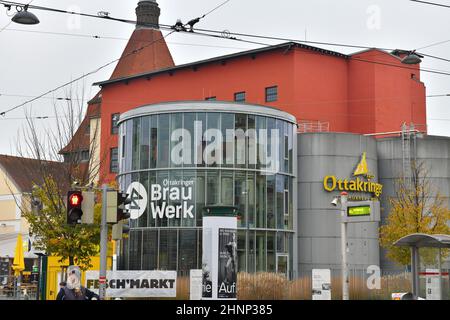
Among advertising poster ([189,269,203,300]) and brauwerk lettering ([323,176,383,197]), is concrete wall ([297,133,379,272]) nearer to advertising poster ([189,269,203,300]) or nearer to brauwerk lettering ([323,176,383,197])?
brauwerk lettering ([323,176,383,197])

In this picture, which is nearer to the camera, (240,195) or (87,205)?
(87,205)

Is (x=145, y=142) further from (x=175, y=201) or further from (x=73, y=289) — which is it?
(x=73, y=289)

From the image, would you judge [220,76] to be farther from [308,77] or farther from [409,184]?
[409,184]

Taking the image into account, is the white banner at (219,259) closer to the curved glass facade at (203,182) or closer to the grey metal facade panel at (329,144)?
the curved glass facade at (203,182)

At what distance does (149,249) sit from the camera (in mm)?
40344

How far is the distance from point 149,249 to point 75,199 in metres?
23.0

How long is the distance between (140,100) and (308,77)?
16.0m

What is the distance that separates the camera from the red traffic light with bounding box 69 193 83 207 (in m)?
17.6

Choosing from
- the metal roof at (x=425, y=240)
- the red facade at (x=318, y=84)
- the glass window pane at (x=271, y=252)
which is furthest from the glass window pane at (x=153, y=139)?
the metal roof at (x=425, y=240)

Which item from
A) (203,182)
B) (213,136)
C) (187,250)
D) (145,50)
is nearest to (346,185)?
(213,136)

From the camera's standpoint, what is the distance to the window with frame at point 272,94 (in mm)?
53281

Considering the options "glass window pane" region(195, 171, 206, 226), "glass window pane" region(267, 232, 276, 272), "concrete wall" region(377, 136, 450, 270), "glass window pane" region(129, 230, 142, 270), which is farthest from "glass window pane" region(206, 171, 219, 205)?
"concrete wall" region(377, 136, 450, 270)

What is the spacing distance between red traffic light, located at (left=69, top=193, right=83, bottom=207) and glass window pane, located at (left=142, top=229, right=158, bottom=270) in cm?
2256
